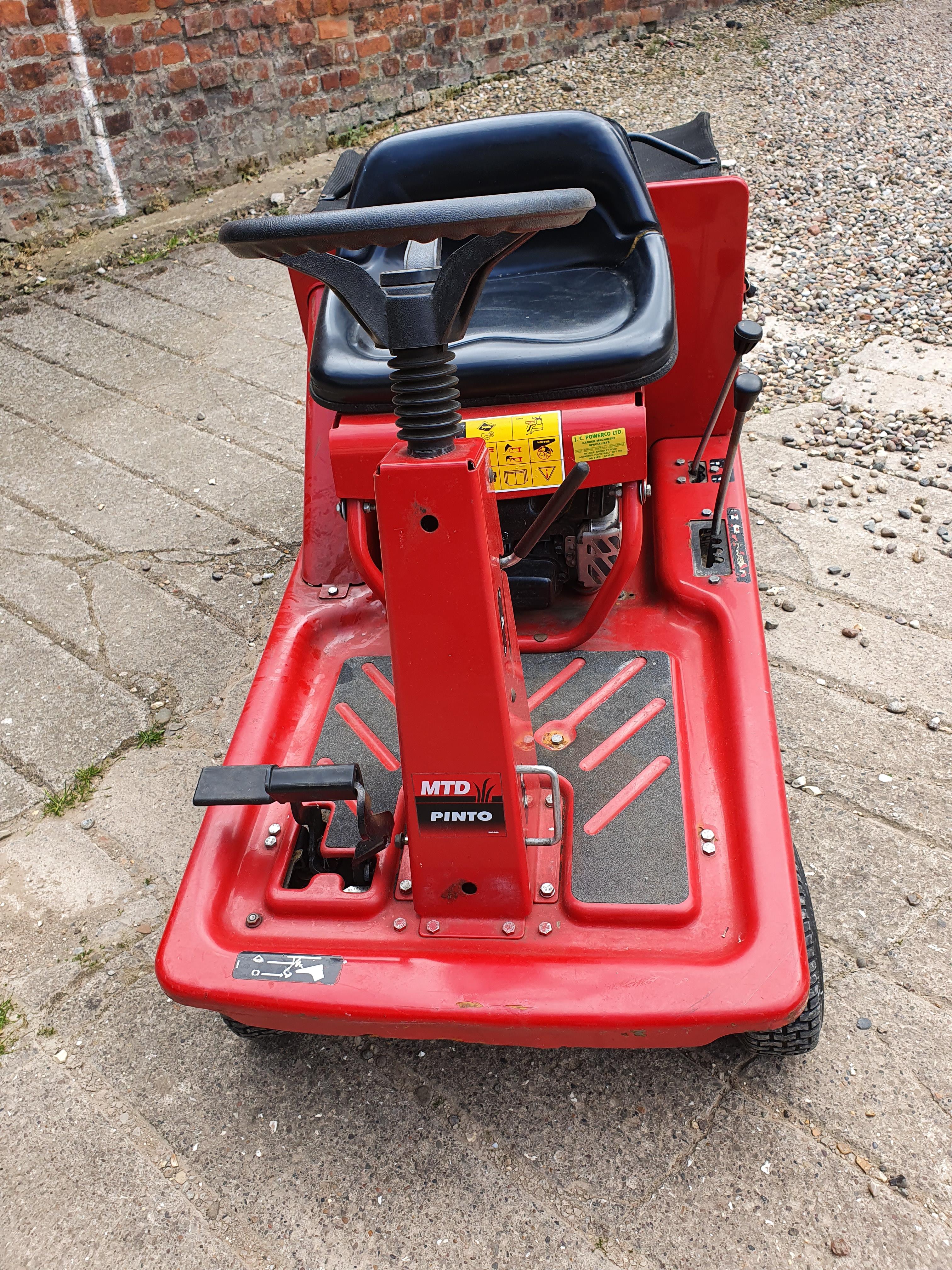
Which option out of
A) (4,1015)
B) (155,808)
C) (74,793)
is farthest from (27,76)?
(4,1015)

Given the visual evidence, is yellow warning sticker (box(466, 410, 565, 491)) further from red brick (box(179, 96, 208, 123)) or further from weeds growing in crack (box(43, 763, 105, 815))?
red brick (box(179, 96, 208, 123))

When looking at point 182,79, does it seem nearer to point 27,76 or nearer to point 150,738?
point 27,76

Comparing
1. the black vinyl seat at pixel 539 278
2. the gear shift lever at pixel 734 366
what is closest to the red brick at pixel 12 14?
the black vinyl seat at pixel 539 278

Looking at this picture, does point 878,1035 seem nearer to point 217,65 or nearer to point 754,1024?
point 754,1024

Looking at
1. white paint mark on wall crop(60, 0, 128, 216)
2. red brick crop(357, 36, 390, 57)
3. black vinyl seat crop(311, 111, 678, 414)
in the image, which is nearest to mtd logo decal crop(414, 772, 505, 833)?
black vinyl seat crop(311, 111, 678, 414)

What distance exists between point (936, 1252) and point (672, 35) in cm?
752

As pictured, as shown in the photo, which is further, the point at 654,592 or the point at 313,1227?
the point at 654,592

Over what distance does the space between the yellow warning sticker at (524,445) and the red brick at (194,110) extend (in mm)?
4044

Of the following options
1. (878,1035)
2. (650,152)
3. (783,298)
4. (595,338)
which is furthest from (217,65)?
(878,1035)

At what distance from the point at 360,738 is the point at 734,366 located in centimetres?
111

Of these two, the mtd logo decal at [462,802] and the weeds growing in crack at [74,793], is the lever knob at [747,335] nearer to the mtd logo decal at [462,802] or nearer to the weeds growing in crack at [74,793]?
the mtd logo decal at [462,802]

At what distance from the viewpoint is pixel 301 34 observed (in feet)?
17.7

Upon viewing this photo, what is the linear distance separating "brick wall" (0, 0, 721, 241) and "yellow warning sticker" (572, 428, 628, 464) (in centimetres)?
391

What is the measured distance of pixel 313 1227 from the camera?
5.49 ft
